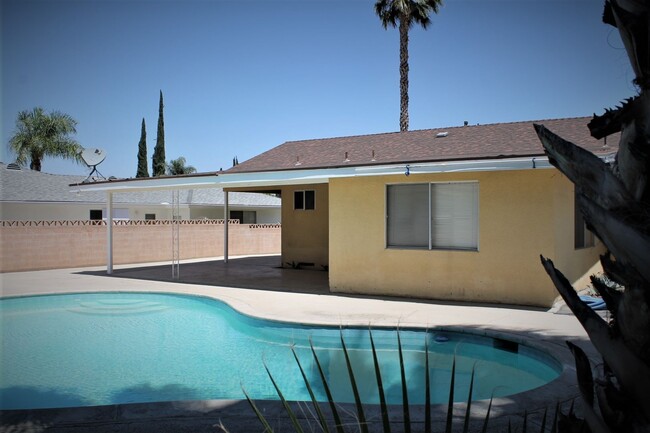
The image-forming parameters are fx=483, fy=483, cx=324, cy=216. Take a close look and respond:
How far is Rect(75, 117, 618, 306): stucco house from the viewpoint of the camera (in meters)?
10.2

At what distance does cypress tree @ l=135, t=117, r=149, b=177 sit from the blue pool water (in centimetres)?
3941

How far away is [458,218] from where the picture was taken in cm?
1107

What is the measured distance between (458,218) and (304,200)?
8978 mm

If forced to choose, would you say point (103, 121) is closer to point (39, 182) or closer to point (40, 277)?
point (39, 182)

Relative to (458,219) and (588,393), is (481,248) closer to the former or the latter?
(458,219)

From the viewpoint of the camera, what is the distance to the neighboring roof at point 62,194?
25828 millimetres

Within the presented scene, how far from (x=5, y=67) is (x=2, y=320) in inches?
396

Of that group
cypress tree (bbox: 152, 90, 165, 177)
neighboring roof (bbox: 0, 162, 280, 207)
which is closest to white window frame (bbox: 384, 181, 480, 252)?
neighboring roof (bbox: 0, 162, 280, 207)

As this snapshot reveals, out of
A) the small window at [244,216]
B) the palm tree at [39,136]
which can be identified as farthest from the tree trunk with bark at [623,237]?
the palm tree at [39,136]

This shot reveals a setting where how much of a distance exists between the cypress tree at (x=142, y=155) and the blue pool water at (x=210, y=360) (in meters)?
39.4

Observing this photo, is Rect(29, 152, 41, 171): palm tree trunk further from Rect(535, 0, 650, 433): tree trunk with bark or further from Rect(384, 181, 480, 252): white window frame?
Rect(535, 0, 650, 433): tree trunk with bark

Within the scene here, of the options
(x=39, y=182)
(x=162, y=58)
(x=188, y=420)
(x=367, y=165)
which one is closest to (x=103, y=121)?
(x=39, y=182)

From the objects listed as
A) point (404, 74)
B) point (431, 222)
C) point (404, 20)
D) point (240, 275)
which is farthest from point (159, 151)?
point (431, 222)

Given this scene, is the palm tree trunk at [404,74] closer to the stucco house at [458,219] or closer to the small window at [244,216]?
the stucco house at [458,219]
